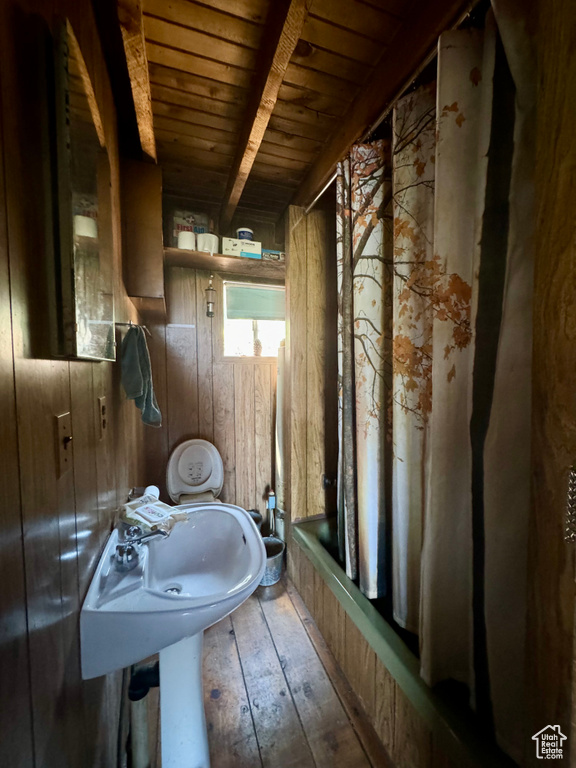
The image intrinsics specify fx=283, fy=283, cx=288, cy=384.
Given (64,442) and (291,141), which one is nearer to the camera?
(64,442)

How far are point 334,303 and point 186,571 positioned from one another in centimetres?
147

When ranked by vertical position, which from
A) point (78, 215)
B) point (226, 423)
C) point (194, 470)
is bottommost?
point (194, 470)

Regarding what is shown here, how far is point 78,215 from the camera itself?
0.57m

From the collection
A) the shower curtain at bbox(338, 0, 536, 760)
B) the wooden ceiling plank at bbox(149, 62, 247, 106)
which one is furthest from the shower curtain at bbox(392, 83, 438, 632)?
the wooden ceiling plank at bbox(149, 62, 247, 106)

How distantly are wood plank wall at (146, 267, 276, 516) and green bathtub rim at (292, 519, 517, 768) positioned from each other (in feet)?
2.93

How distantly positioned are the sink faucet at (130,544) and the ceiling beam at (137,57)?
4.60 feet

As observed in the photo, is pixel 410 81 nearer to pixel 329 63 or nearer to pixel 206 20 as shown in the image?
pixel 329 63

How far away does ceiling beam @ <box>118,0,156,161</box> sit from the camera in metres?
0.71

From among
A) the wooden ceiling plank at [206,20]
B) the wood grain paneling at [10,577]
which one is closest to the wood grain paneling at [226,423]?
the wooden ceiling plank at [206,20]

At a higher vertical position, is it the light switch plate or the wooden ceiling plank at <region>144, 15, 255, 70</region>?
the wooden ceiling plank at <region>144, 15, 255, 70</region>

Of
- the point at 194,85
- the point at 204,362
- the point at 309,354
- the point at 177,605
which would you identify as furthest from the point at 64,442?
the point at 204,362

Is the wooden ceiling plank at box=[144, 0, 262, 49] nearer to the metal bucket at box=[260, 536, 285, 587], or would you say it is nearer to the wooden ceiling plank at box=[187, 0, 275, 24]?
the wooden ceiling plank at box=[187, 0, 275, 24]

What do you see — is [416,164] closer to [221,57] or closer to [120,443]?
[221,57]

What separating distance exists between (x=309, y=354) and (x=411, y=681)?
1340 mm
